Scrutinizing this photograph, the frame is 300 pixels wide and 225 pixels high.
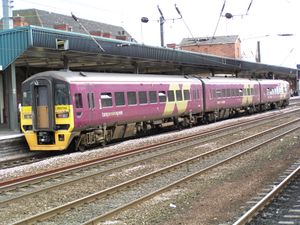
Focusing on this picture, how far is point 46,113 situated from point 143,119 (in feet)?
19.5

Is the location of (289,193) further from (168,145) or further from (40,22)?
(40,22)

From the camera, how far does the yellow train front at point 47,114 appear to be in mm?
18266

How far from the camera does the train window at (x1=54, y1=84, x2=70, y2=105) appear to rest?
1822cm

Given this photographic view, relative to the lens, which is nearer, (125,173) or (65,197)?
(65,197)

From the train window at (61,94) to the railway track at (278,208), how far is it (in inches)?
376

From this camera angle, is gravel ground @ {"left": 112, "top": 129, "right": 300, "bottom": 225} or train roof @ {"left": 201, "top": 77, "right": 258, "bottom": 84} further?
train roof @ {"left": 201, "top": 77, "right": 258, "bottom": 84}

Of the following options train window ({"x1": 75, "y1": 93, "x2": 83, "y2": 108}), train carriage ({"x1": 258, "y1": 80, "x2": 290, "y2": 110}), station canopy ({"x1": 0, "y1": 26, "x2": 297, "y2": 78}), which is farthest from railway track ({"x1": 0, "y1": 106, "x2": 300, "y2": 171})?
train carriage ({"x1": 258, "y1": 80, "x2": 290, "y2": 110})

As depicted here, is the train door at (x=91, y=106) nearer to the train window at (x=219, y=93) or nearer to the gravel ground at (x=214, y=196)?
the gravel ground at (x=214, y=196)

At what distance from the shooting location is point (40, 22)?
68.4 metres

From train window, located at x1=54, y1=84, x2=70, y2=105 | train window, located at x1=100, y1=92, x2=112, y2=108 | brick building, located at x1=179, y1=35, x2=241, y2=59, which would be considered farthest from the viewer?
brick building, located at x1=179, y1=35, x2=241, y2=59

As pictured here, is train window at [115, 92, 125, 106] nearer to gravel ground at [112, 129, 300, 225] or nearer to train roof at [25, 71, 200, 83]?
train roof at [25, 71, 200, 83]

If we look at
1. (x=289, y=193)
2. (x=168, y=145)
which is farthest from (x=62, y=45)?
(x=289, y=193)

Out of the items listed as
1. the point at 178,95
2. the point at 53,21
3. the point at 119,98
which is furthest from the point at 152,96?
the point at 53,21

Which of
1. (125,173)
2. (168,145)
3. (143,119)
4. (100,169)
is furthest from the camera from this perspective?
(143,119)
